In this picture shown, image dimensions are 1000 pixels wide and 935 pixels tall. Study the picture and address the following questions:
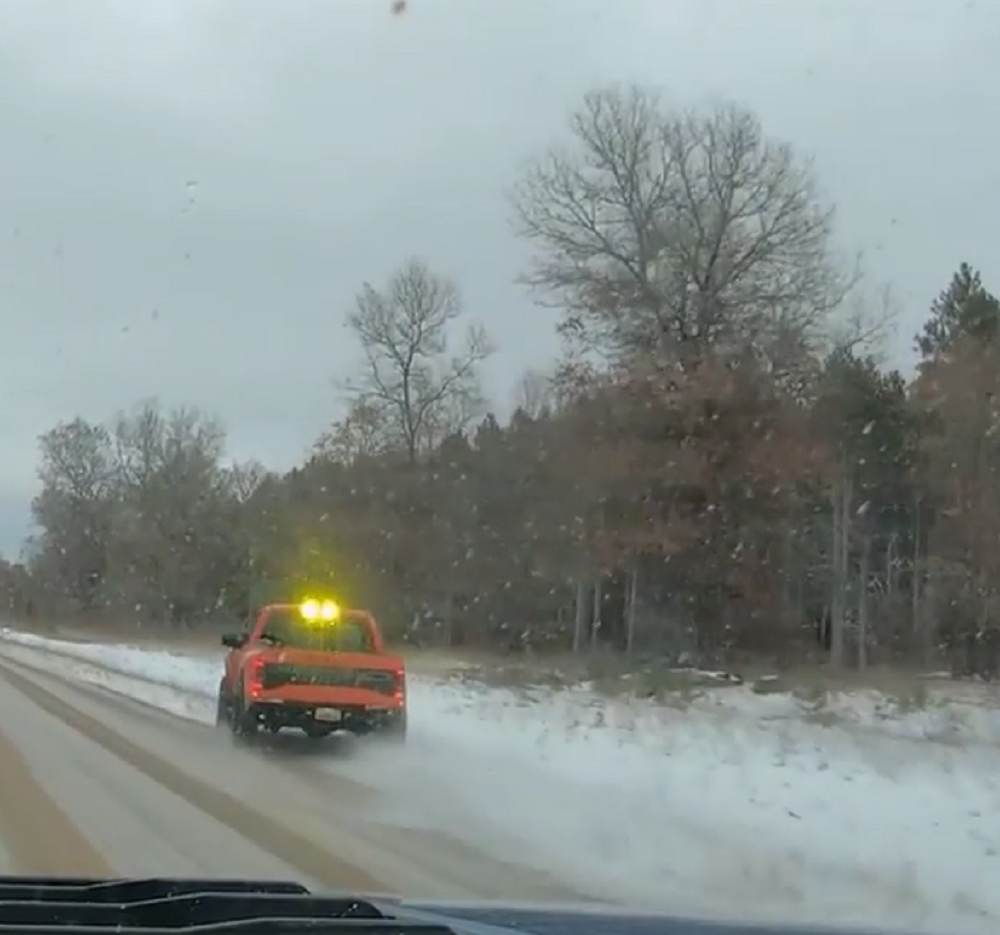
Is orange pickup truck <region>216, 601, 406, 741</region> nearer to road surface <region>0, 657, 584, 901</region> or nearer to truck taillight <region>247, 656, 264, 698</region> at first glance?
truck taillight <region>247, 656, 264, 698</region>

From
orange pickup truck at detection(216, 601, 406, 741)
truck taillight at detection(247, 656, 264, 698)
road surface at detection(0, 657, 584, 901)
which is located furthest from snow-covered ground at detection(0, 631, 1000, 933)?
truck taillight at detection(247, 656, 264, 698)

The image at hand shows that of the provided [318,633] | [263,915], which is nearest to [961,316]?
[318,633]

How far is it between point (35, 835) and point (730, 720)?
43.0 ft

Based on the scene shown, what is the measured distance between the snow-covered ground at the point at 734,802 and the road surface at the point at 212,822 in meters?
0.53

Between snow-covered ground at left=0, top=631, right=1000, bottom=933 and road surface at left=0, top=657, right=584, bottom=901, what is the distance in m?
0.53

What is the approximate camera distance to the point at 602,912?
15.6ft

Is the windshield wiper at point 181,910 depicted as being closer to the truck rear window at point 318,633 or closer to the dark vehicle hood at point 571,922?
the dark vehicle hood at point 571,922

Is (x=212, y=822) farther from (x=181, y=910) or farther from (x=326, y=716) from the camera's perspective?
(x=181, y=910)

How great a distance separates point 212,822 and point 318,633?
30.5ft

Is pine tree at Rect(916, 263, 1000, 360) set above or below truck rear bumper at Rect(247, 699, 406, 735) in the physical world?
above

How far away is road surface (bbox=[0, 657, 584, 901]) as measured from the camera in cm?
1045

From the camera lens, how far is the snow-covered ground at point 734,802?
9.82 m

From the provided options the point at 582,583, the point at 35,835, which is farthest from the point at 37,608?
the point at 35,835

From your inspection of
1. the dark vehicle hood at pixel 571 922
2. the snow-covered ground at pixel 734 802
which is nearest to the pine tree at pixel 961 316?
the snow-covered ground at pixel 734 802
